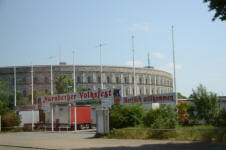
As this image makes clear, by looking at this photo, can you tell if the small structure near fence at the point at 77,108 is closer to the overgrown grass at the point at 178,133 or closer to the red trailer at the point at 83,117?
the red trailer at the point at 83,117

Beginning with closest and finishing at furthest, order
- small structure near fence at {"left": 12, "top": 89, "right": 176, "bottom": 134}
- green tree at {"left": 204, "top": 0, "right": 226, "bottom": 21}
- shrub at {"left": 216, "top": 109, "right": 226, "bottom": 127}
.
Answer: green tree at {"left": 204, "top": 0, "right": 226, "bottom": 21} < shrub at {"left": 216, "top": 109, "right": 226, "bottom": 127} < small structure near fence at {"left": 12, "top": 89, "right": 176, "bottom": 134}

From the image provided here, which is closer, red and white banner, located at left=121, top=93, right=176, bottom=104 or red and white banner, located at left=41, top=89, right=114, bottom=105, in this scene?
red and white banner, located at left=41, top=89, right=114, bottom=105

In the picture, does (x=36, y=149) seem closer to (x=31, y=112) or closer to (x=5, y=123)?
(x=5, y=123)

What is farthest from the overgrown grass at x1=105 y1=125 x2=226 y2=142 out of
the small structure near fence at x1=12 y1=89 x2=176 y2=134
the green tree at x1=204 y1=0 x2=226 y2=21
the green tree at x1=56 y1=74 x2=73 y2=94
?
the green tree at x1=56 y1=74 x2=73 y2=94

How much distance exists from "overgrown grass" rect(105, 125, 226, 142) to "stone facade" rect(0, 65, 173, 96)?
7960cm

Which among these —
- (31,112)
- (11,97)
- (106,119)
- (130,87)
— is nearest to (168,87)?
(130,87)

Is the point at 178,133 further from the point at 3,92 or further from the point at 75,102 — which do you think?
the point at 3,92

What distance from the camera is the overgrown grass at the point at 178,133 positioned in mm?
20344

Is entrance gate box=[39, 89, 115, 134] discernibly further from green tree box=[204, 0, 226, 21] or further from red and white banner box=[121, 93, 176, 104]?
green tree box=[204, 0, 226, 21]

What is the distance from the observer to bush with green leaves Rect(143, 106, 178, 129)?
78.0 ft

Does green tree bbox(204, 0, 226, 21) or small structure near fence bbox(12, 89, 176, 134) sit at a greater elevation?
green tree bbox(204, 0, 226, 21)

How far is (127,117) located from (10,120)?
22.9 metres

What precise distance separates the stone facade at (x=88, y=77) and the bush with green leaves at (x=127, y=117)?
7667 centimetres

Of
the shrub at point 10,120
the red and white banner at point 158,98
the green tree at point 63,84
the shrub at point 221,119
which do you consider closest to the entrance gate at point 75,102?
the shrub at point 10,120
